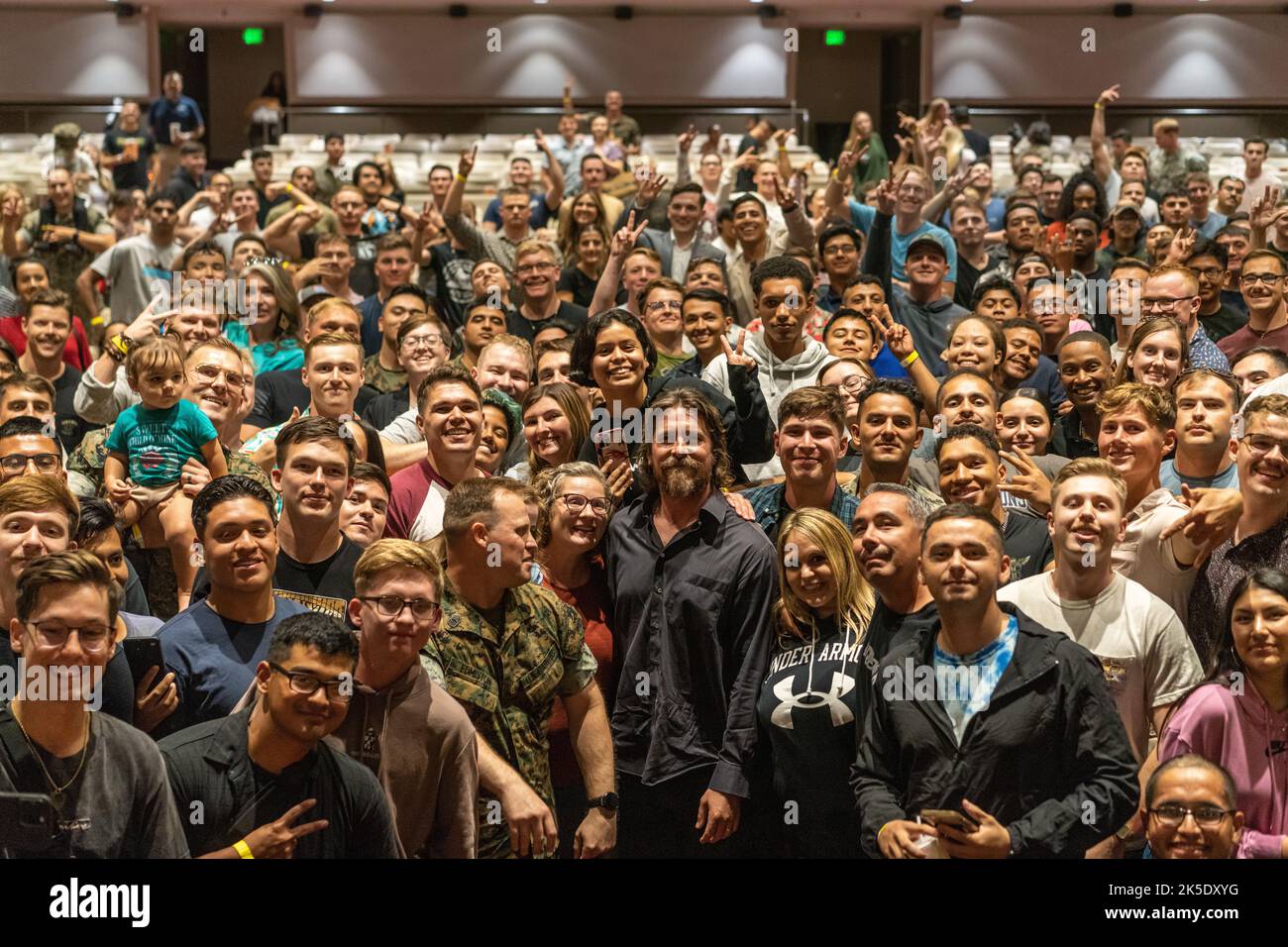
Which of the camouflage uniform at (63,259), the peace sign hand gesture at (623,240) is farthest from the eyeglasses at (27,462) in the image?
the camouflage uniform at (63,259)

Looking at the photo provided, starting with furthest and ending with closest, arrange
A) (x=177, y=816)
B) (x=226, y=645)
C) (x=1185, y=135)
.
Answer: (x=1185, y=135), (x=226, y=645), (x=177, y=816)

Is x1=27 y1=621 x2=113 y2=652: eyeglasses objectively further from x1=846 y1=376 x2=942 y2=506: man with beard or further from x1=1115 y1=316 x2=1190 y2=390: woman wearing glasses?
x1=1115 y1=316 x2=1190 y2=390: woman wearing glasses

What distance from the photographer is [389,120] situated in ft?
48.8

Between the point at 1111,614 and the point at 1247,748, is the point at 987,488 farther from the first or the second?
the point at 1247,748

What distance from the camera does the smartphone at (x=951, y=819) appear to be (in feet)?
9.92

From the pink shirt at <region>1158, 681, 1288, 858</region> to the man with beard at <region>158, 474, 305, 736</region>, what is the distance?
1988 mm

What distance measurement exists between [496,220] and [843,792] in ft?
18.2

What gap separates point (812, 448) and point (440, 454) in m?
1.01

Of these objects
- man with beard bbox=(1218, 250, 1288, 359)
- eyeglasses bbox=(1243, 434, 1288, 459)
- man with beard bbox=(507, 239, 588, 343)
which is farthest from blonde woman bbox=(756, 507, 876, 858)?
man with beard bbox=(1218, 250, 1288, 359)

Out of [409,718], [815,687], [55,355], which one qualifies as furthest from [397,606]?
[55,355]

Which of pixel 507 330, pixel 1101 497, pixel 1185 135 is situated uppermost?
pixel 1185 135

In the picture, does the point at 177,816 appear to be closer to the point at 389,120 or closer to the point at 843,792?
the point at 843,792

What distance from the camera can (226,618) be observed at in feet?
10.9
